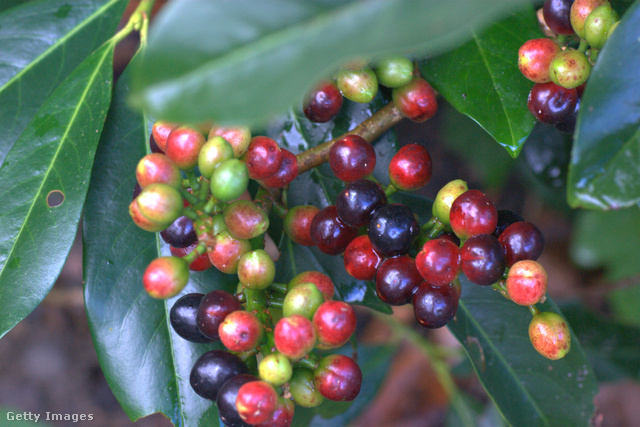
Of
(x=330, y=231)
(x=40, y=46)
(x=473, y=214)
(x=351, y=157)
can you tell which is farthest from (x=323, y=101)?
(x=40, y=46)

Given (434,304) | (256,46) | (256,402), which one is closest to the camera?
(256,46)

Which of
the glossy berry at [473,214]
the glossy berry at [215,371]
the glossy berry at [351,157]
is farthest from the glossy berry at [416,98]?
the glossy berry at [215,371]

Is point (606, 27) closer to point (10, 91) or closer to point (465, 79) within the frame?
point (465, 79)

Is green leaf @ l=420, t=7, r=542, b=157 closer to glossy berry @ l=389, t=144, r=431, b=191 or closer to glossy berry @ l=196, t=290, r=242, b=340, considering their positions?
glossy berry @ l=389, t=144, r=431, b=191

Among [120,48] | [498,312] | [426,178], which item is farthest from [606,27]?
[120,48]

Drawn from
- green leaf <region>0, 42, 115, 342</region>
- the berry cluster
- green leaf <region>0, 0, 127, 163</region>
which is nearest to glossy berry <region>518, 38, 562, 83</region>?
the berry cluster

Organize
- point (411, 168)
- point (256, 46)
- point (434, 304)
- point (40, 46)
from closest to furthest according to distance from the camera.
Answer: point (256, 46) < point (434, 304) < point (411, 168) < point (40, 46)

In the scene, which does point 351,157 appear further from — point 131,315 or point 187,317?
point 131,315
